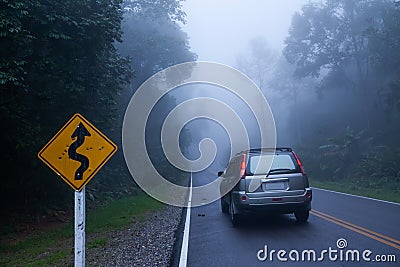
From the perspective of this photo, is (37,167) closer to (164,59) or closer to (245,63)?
(164,59)

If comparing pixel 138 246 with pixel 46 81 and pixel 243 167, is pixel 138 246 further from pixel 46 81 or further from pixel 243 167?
pixel 46 81

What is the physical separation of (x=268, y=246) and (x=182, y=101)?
36759 millimetres

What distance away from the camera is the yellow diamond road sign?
588cm

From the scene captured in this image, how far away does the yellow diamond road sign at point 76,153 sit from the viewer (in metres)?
5.88

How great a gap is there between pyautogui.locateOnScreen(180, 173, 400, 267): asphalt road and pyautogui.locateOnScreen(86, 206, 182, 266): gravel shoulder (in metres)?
0.52

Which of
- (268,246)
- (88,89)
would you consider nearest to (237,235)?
(268,246)

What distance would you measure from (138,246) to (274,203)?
316 centimetres

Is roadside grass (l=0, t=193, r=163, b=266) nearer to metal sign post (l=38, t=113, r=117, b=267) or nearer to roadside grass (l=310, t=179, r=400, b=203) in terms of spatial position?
metal sign post (l=38, t=113, r=117, b=267)

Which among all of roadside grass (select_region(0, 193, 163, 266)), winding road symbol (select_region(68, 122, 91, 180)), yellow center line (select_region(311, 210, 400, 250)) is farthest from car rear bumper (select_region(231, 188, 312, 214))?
winding road symbol (select_region(68, 122, 91, 180))

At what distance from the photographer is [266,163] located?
996 cm

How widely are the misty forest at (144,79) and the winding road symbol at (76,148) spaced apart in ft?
16.2

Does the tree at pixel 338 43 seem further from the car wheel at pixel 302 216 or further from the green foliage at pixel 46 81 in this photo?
the car wheel at pixel 302 216

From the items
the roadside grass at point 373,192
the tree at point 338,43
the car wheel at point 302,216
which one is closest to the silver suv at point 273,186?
the car wheel at point 302,216

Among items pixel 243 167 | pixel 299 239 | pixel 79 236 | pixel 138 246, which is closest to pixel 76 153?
→ pixel 79 236
